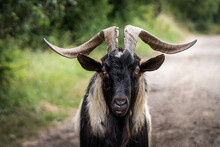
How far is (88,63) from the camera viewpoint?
3320 mm

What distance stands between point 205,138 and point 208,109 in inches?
58.0

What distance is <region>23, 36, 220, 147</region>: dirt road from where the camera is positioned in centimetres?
495

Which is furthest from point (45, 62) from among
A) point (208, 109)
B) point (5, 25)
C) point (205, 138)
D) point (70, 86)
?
point (205, 138)

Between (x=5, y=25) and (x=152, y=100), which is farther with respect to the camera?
(x=152, y=100)

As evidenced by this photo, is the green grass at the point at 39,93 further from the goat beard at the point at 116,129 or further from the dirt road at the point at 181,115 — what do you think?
the goat beard at the point at 116,129

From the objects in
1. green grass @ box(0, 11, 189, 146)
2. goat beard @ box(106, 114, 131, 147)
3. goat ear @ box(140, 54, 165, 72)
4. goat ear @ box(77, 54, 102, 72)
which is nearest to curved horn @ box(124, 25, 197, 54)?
goat ear @ box(140, 54, 165, 72)

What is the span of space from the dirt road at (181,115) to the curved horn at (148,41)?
1863 millimetres

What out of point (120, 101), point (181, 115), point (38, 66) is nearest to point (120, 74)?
point (120, 101)

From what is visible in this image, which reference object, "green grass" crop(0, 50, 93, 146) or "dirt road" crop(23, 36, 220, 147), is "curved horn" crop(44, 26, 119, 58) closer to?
"dirt road" crop(23, 36, 220, 147)

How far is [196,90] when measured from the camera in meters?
7.78

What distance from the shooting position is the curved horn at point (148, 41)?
3.48m

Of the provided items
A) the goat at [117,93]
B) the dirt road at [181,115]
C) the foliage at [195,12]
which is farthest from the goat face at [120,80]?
the foliage at [195,12]

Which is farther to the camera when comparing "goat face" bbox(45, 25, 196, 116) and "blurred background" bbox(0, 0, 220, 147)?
"blurred background" bbox(0, 0, 220, 147)

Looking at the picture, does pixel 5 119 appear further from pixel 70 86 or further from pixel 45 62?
pixel 45 62
